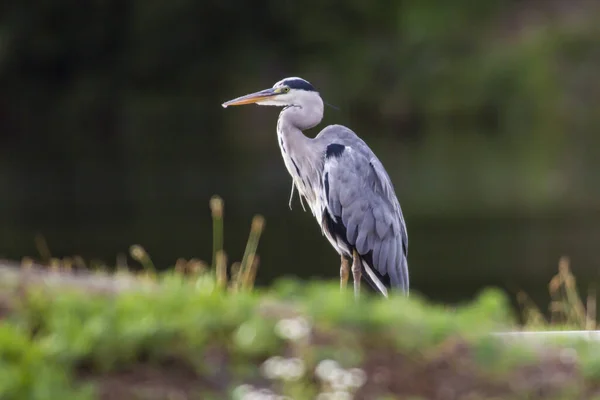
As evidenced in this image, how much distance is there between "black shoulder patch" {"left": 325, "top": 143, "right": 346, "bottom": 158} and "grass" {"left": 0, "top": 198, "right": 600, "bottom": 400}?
2768 millimetres

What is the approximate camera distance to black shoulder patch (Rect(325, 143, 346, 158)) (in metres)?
6.63

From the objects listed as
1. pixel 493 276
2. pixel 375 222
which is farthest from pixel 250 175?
pixel 375 222

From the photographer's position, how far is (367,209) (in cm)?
659

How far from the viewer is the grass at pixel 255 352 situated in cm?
342

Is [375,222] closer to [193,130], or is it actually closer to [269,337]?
[269,337]

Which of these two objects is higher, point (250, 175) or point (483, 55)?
point (483, 55)

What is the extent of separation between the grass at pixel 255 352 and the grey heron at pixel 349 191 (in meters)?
2.68

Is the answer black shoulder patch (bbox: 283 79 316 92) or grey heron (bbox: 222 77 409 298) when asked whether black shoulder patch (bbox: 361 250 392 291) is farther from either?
black shoulder patch (bbox: 283 79 316 92)

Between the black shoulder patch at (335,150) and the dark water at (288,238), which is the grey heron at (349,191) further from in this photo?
the dark water at (288,238)

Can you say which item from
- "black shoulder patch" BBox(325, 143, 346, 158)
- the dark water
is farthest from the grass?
the dark water

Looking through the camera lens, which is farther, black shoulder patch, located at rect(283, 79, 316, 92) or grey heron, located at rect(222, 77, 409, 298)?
black shoulder patch, located at rect(283, 79, 316, 92)

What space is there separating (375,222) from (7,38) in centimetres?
2988

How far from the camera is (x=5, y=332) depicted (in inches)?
138

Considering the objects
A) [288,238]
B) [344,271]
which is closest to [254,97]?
[344,271]
